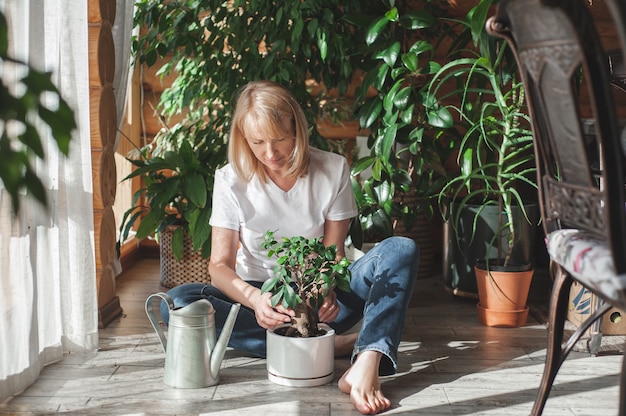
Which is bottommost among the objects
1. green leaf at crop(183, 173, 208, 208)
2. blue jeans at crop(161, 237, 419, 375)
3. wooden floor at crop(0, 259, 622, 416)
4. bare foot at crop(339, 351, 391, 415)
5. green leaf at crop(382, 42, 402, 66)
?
wooden floor at crop(0, 259, 622, 416)

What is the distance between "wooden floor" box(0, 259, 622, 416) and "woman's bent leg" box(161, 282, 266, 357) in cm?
5

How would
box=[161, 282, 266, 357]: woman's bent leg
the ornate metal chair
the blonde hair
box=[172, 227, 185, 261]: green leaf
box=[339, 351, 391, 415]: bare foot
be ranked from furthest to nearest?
box=[172, 227, 185, 261]: green leaf
box=[161, 282, 266, 357]: woman's bent leg
the blonde hair
box=[339, 351, 391, 415]: bare foot
the ornate metal chair

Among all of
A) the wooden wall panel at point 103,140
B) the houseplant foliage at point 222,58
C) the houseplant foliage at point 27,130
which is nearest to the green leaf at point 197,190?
the houseplant foliage at point 222,58

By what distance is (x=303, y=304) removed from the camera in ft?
6.35

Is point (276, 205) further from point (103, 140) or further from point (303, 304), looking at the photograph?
point (103, 140)

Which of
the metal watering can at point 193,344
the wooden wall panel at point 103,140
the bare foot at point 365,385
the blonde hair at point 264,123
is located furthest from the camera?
the wooden wall panel at point 103,140

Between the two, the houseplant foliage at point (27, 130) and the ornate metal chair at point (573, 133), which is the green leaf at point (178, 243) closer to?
the ornate metal chair at point (573, 133)

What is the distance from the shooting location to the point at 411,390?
6.57ft

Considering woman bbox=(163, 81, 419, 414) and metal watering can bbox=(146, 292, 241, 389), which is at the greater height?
woman bbox=(163, 81, 419, 414)

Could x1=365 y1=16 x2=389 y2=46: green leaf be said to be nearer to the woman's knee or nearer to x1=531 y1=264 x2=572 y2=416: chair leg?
the woman's knee

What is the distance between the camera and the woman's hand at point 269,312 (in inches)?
76.4

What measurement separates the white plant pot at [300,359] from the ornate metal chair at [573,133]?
0.78 meters

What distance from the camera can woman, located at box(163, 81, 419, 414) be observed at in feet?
6.60

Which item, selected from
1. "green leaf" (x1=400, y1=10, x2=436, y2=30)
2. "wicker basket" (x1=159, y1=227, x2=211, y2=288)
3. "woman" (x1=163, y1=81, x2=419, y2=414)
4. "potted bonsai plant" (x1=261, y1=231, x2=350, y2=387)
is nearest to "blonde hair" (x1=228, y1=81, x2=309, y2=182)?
"woman" (x1=163, y1=81, x2=419, y2=414)
